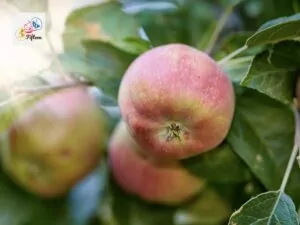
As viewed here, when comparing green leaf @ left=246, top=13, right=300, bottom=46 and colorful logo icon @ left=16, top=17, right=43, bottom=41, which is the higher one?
green leaf @ left=246, top=13, right=300, bottom=46

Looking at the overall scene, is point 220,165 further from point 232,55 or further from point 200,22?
point 200,22

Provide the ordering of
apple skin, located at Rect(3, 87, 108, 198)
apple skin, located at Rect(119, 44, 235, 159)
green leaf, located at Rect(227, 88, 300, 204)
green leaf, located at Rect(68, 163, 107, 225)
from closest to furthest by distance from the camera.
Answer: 1. apple skin, located at Rect(119, 44, 235, 159)
2. green leaf, located at Rect(227, 88, 300, 204)
3. apple skin, located at Rect(3, 87, 108, 198)
4. green leaf, located at Rect(68, 163, 107, 225)

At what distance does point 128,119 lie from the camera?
21.9 inches

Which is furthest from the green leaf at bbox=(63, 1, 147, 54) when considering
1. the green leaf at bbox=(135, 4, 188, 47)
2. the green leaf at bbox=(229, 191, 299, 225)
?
the green leaf at bbox=(229, 191, 299, 225)

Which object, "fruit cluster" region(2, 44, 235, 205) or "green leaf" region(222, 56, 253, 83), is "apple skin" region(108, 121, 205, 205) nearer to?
"fruit cluster" region(2, 44, 235, 205)

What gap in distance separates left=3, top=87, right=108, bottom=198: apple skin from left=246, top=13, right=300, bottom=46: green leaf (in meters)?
0.26

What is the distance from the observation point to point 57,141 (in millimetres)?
756

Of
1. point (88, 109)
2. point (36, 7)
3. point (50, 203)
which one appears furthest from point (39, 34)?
point (50, 203)

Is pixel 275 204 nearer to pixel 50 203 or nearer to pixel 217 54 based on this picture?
pixel 217 54

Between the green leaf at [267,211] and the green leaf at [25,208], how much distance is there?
36cm

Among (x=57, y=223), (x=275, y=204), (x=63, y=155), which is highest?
(x=275, y=204)

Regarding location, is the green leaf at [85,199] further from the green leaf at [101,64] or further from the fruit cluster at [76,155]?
the green leaf at [101,64]

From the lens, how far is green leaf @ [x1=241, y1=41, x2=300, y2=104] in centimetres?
58

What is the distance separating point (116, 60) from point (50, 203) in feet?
0.82
